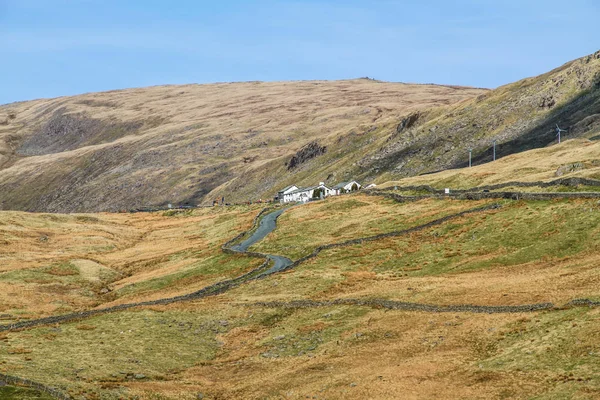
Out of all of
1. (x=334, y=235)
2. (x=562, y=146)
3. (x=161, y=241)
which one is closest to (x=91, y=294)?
(x=334, y=235)

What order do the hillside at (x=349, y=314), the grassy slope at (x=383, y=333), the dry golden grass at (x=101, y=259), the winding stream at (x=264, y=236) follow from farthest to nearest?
the winding stream at (x=264, y=236) < the dry golden grass at (x=101, y=259) < the hillside at (x=349, y=314) < the grassy slope at (x=383, y=333)

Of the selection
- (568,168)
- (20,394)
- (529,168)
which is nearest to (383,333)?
(20,394)

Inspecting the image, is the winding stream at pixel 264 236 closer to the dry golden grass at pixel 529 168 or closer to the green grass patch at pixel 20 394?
the dry golden grass at pixel 529 168

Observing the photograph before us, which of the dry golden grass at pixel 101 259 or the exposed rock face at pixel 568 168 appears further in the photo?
the exposed rock face at pixel 568 168

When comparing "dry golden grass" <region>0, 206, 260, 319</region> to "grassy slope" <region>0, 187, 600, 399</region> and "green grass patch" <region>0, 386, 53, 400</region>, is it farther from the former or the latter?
"green grass patch" <region>0, 386, 53, 400</region>

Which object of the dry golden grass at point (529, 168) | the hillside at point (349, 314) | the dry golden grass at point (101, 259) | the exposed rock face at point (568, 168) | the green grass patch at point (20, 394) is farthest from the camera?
the dry golden grass at point (529, 168)

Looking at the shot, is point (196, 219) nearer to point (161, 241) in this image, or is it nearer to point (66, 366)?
point (161, 241)

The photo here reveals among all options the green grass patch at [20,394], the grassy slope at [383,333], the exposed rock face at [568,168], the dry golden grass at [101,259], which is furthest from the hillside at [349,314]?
the exposed rock face at [568,168]

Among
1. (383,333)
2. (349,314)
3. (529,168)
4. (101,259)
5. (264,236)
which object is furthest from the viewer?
(529,168)

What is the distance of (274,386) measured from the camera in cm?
5234

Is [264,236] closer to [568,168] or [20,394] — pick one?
[568,168]

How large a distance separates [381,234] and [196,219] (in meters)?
87.0

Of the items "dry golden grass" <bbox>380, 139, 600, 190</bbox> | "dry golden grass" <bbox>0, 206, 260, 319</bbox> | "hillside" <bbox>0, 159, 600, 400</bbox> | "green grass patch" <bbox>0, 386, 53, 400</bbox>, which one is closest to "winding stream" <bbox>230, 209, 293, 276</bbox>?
"hillside" <bbox>0, 159, 600, 400</bbox>

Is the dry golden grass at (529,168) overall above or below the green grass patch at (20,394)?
above
